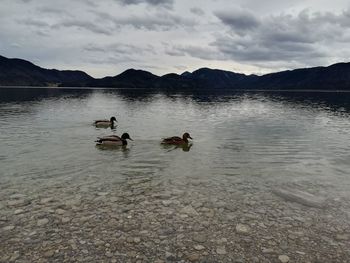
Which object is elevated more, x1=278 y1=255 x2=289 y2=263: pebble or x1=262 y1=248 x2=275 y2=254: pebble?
x1=262 y1=248 x2=275 y2=254: pebble

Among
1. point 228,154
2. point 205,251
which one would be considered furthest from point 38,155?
point 205,251

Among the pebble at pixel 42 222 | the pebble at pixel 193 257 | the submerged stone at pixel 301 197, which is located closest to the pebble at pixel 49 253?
the pebble at pixel 42 222

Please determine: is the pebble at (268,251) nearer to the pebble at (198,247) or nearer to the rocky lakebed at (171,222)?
the rocky lakebed at (171,222)

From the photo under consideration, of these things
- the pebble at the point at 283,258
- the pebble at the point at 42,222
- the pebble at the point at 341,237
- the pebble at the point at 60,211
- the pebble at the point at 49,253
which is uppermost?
the pebble at the point at 49,253

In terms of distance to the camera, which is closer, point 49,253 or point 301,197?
point 49,253

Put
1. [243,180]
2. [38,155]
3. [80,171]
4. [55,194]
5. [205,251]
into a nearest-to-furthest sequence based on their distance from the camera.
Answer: [205,251] → [55,194] → [243,180] → [80,171] → [38,155]

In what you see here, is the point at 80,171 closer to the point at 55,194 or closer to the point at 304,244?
the point at 55,194

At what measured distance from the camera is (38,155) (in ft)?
67.7

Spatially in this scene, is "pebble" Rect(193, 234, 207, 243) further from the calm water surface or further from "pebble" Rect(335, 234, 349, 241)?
the calm water surface

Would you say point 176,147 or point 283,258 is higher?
point 283,258

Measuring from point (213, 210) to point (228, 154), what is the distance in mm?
10096

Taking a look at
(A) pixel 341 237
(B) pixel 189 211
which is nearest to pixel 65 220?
(B) pixel 189 211

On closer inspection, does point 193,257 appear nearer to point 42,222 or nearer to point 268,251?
point 268,251

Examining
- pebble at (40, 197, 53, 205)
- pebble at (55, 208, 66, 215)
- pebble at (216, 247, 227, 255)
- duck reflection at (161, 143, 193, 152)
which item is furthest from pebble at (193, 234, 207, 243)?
duck reflection at (161, 143, 193, 152)
